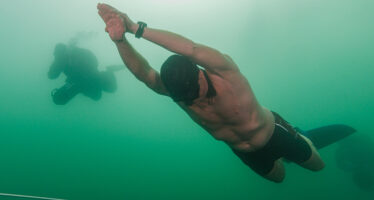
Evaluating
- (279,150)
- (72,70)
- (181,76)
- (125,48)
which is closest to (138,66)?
(125,48)

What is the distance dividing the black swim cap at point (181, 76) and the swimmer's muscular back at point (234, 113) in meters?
0.22

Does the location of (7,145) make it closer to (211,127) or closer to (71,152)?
(71,152)

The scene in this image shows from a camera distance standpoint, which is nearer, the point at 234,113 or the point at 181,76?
the point at 181,76

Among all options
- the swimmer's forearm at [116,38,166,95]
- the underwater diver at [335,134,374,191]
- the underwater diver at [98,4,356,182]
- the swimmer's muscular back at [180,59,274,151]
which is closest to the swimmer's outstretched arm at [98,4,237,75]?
the underwater diver at [98,4,356,182]

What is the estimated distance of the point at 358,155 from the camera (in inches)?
591

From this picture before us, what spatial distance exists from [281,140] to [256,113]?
981 millimetres

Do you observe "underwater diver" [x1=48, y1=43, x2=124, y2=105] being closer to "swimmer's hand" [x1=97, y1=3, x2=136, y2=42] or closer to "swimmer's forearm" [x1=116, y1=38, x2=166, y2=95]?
"swimmer's forearm" [x1=116, y1=38, x2=166, y2=95]

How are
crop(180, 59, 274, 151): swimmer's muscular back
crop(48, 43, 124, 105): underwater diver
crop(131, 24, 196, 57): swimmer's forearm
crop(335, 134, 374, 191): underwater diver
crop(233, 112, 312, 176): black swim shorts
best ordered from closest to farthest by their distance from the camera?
crop(131, 24, 196, 57): swimmer's forearm, crop(180, 59, 274, 151): swimmer's muscular back, crop(233, 112, 312, 176): black swim shorts, crop(48, 43, 124, 105): underwater diver, crop(335, 134, 374, 191): underwater diver

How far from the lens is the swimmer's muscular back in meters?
2.02

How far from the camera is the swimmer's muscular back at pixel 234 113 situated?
2018 millimetres

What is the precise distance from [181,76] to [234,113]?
2.43ft

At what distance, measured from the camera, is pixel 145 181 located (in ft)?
196

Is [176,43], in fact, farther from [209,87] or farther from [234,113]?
[234,113]

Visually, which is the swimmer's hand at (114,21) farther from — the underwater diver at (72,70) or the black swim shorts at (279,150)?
the underwater diver at (72,70)
